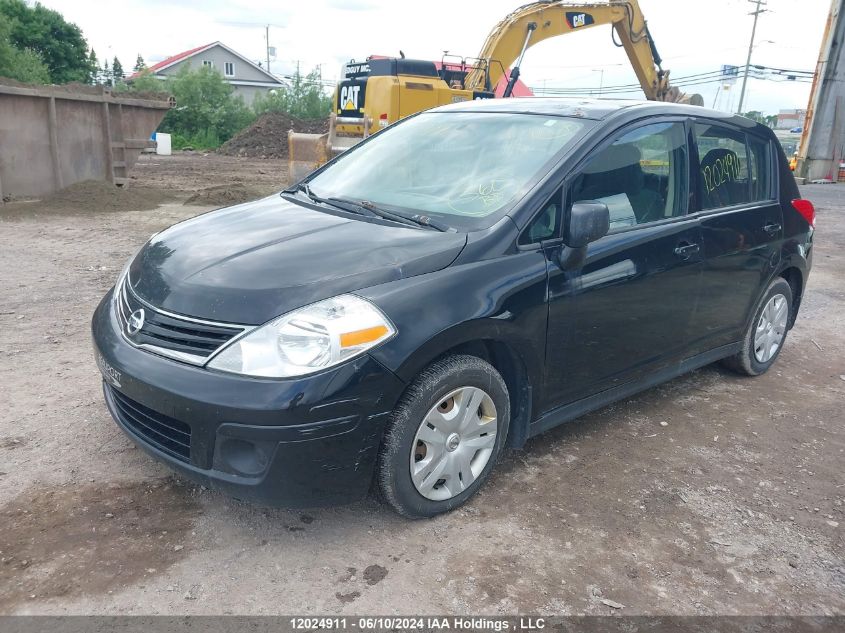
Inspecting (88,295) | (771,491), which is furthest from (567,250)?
(88,295)

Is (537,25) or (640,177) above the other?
(537,25)

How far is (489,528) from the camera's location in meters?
3.11

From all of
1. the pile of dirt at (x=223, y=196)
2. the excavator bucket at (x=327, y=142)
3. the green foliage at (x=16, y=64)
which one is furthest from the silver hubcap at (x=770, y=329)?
the green foliage at (x=16, y=64)

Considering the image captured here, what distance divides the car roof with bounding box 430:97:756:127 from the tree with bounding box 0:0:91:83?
48069 millimetres

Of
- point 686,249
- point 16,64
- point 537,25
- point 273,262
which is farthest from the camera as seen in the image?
point 16,64

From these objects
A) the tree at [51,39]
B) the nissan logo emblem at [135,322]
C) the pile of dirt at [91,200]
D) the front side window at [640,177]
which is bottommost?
the pile of dirt at [91,200]

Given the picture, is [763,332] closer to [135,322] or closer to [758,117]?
[135,322]

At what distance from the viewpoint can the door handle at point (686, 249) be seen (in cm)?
397

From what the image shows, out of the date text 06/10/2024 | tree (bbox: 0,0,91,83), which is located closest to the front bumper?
the date text 06/10/2024

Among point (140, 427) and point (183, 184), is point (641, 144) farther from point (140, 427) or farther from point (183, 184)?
point (183, 184)

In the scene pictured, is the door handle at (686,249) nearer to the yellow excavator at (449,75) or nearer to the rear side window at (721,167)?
the rear side window at (721,167)

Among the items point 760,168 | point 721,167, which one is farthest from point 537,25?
point 721,167

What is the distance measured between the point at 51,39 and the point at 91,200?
135ft

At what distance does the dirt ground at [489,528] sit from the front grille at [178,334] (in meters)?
0.77
